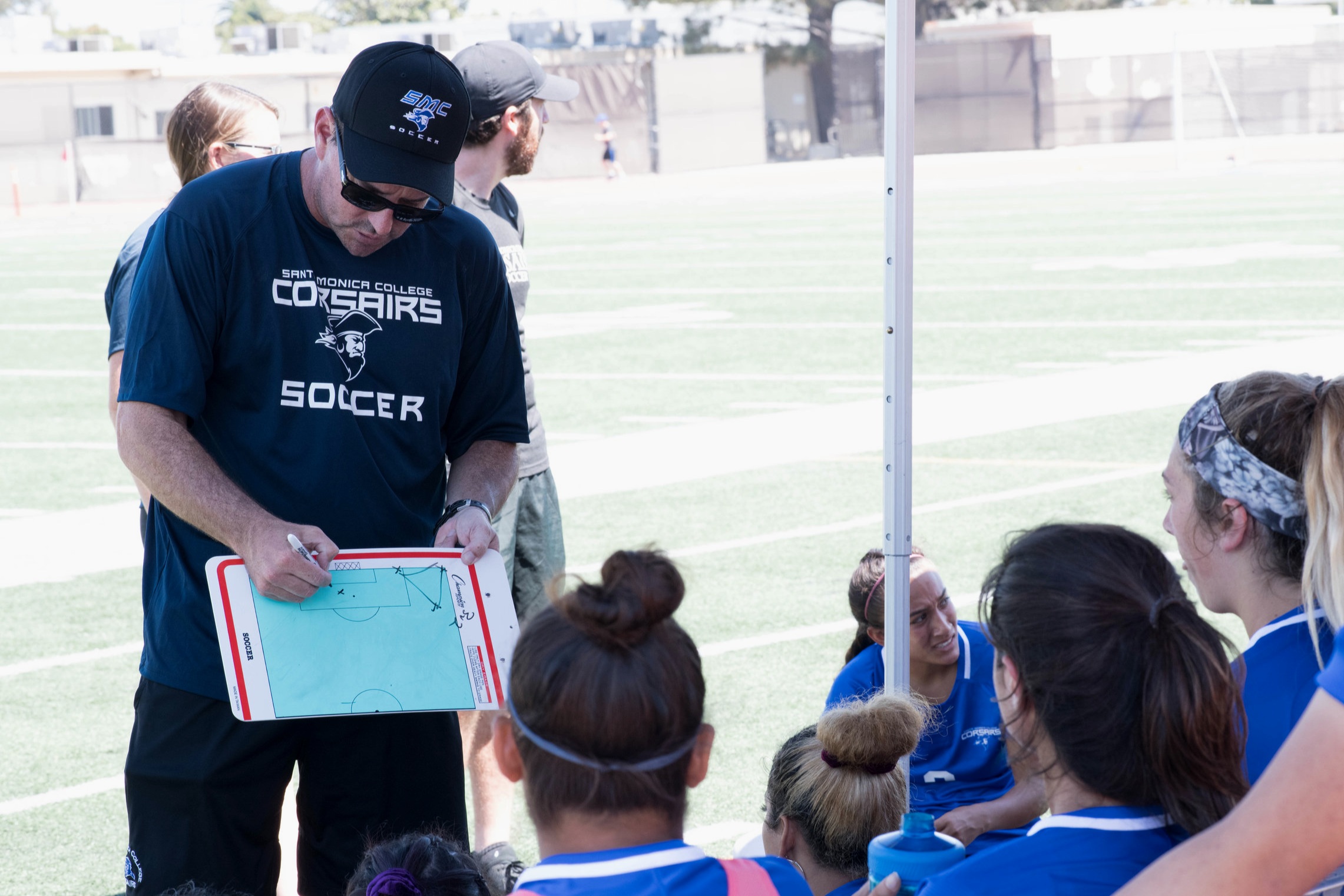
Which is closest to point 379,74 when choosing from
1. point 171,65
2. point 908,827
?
point 908,827

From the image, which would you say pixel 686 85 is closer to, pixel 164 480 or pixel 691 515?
pixel 691 515

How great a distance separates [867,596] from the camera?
154 inches

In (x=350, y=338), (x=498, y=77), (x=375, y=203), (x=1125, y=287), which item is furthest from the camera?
(x=1125, y=287)

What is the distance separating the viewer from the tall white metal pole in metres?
3.25

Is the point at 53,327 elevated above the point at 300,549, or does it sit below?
below

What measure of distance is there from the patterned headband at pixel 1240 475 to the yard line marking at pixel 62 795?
11.5 ft

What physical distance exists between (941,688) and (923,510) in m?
4.44

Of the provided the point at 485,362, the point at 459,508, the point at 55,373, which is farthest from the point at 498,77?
the point at 55,373

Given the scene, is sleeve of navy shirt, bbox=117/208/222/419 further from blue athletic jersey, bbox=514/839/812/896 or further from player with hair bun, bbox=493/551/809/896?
blue athletic jersey, bbox=514/839/812/896

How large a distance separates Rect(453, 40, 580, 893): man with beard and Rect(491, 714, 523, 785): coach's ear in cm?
234

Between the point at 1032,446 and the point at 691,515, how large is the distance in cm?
244

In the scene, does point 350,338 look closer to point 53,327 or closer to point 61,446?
point 61,446

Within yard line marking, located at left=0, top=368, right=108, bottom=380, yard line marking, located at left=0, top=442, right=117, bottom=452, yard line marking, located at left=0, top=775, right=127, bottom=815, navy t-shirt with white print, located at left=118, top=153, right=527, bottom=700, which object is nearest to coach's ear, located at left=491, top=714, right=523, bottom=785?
navy t-shirt with white print, located at left=118, top=153, right=527, bottom=700

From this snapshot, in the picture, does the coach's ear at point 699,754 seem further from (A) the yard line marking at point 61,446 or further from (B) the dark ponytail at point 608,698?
(A) the yard line marking at point 61,446
